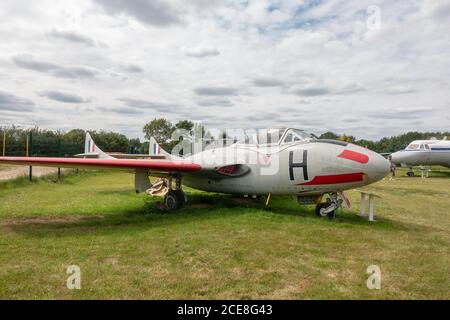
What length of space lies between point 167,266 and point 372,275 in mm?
2947

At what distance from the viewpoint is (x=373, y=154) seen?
7.28 metres

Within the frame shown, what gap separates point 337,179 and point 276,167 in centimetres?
157

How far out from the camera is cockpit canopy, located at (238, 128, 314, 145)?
831 cm

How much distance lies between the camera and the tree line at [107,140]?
2489cm

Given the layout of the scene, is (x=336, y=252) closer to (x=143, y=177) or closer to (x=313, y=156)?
(x=313, y=156)

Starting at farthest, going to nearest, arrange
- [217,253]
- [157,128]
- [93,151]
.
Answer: [157,128] < [93,151] < [217,253]

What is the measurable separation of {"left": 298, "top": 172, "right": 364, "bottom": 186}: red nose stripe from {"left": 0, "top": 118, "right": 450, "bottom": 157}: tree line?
1.26m

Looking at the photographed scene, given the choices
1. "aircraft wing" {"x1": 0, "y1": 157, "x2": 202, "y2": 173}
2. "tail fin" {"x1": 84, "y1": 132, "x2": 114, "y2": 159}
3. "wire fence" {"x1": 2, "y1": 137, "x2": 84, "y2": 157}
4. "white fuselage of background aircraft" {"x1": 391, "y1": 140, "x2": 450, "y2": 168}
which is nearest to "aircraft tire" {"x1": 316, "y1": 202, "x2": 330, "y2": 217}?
"aircraft wing" {"x1": 0, "y1": 157, "x2": 202, "y2": 173}

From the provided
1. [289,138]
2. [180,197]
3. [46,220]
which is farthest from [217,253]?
[46,220]

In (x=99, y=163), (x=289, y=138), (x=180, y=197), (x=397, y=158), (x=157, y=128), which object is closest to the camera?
(x=99, y=163)

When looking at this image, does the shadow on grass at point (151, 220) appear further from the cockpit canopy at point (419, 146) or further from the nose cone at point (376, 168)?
the cockpit canopy at point (419, 146)

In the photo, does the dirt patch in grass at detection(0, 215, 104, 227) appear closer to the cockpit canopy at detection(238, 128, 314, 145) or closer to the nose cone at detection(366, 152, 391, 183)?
the cockpit canopy at detection(238, 128, 314, 145)

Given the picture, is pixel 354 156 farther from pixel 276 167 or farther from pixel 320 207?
pixel 276 167

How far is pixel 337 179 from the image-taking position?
24.3 ft
